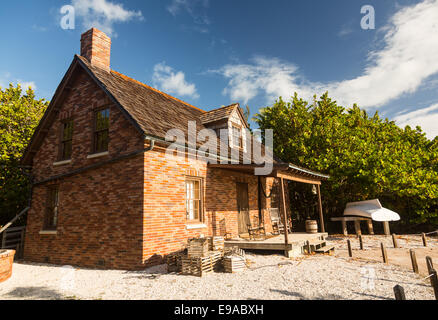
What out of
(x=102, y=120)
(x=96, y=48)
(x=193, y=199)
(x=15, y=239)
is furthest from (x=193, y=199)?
(x=15, y=239)

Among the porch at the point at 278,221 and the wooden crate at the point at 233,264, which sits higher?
the porch at the point at 278,221

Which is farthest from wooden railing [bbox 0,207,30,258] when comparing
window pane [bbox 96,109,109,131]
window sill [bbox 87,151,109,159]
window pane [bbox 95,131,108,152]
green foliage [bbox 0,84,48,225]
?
window pane [bbox 96,109,109,131]

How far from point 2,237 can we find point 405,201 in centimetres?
2395

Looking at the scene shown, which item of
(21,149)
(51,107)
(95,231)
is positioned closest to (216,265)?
(95,231)

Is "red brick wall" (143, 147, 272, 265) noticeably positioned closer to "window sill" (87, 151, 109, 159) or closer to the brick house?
the brick house

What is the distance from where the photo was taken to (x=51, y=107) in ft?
39.6

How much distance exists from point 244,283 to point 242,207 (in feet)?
21.5

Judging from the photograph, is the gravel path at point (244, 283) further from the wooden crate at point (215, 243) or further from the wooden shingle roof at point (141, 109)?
the wooden shingle roof at point (141, 109)

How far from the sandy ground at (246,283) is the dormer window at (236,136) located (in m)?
7.17

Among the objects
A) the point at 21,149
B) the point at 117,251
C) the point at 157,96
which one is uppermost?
the point at 157,96

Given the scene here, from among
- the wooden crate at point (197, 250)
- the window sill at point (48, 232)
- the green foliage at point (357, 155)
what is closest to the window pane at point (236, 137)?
the green foliage at point (357, 155)

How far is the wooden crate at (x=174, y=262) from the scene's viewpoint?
25.4ft

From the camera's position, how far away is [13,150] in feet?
50.0
